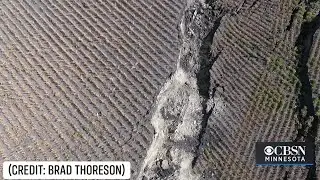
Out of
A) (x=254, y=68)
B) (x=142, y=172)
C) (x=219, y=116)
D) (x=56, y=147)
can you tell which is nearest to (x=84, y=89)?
(x=56, y=147)

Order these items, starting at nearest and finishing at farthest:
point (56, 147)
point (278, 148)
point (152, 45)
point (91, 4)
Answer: point (56, 147) < point (278, 148) < point (152, 45) < point (91, 4)

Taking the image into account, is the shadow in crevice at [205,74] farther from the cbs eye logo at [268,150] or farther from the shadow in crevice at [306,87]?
the shadow in crevice at [306,87]

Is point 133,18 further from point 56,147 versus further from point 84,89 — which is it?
point 56,147

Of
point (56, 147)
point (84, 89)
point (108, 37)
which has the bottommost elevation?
point (56, 147)

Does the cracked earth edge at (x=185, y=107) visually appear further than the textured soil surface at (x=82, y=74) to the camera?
Yes

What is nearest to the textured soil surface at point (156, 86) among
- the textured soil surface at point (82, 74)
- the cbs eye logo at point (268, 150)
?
the textured soil surface at point (82, 74)

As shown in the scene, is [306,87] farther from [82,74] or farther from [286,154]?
[82,74]

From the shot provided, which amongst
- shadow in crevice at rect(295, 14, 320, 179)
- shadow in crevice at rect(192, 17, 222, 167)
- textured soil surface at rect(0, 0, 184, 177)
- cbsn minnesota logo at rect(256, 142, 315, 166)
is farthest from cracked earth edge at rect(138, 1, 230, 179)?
shadow in crevice at rect(295, 14, 320, 179)

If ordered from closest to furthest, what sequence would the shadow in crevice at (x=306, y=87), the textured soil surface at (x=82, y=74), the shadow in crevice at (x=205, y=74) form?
the textured soil surface at (x=82, y=74) < the shadow in crevice at (x=306, y=87) < the shadow in crevice at (x=205, y=74)
